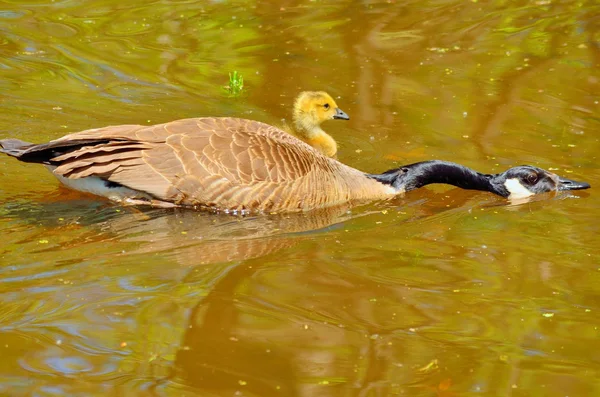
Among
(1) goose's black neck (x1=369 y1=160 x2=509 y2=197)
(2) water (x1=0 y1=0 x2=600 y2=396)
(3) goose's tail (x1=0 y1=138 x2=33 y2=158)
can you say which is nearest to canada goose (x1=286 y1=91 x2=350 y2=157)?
(2) water (x1=0 y1=0 x2=600 y2=396)

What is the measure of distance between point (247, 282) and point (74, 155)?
215 centimetres

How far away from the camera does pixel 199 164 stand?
26.2 feet

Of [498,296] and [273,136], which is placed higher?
[273,136]

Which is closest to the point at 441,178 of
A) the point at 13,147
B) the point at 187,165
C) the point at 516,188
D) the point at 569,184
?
the point at 516,188

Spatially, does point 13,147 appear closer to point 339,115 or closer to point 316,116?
point 316,116

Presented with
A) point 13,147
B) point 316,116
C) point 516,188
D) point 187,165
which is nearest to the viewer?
point 13,147

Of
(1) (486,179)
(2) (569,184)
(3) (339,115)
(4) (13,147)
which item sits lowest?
(2) (569,184)

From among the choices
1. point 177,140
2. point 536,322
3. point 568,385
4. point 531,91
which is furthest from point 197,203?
point 531,91

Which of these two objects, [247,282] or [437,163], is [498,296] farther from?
[437,163]

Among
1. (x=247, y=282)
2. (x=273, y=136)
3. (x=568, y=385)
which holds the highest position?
(x=273, y=136)

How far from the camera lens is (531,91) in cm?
1109

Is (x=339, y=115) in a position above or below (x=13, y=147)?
below

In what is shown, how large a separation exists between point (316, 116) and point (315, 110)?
7cm

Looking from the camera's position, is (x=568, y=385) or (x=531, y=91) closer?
(x=568, y=385)
